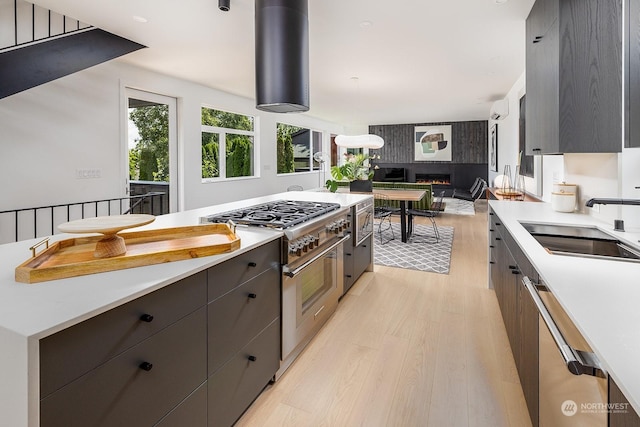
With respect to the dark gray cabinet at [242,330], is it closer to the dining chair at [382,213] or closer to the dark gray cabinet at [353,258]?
the dark gray cabinet at [353,258]

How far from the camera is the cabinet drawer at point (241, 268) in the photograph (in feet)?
4.49

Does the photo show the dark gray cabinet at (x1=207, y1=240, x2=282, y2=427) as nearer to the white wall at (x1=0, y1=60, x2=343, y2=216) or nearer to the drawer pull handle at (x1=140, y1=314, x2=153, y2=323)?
the drawer pull handle at (x1=140, y1=314, x2=153, y2=323)

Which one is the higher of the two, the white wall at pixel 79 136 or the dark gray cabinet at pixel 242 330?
the white wall at pixel 79 136

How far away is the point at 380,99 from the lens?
7.36 m

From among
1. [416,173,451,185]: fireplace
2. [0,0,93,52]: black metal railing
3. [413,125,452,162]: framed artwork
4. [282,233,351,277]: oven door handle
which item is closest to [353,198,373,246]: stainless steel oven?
[282,233,351,277]: oven door handle

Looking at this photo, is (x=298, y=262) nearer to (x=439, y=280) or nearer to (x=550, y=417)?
(x=550, y=417)

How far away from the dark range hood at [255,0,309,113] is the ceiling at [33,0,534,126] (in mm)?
647

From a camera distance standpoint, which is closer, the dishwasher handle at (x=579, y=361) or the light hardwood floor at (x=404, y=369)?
the dishwasher handle at (x=579, y=361)

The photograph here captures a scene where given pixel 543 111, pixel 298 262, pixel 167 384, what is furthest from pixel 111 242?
pixel 543 111

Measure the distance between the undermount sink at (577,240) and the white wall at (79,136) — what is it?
15.0ft

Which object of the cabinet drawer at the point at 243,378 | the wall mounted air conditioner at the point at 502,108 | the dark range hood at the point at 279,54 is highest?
the wall mounted air conditioner at the point at 502,108

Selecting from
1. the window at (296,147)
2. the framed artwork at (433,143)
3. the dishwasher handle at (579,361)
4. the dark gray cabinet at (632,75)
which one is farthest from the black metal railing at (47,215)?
the framed artwork at (433,143)

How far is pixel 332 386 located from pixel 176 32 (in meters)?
3.65

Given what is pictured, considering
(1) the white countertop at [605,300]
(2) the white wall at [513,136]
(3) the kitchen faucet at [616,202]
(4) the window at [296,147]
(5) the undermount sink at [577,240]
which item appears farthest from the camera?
(4) the window at [296,147]
